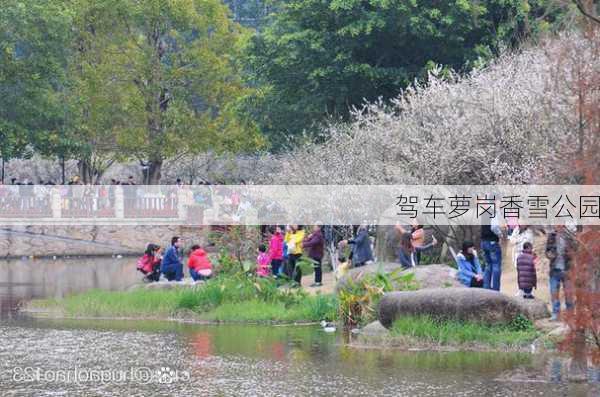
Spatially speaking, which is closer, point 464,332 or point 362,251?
point 464,332

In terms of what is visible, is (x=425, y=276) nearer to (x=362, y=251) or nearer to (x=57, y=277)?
(x=362, y=251)

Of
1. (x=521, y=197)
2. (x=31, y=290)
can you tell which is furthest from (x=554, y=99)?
(x=31, y=290)

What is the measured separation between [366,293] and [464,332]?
308 centimetres

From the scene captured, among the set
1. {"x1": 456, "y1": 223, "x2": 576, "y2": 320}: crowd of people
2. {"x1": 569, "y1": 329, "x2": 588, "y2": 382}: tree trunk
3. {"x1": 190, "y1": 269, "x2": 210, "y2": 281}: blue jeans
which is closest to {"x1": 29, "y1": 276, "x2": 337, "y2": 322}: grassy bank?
{"x1": 190, "y1": 269, "x2": 210, "y2": 281}: blue jeans

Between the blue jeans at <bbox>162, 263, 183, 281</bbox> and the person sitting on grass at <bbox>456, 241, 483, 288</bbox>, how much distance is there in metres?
7.66

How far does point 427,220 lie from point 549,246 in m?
8.31

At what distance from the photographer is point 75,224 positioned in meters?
46.0

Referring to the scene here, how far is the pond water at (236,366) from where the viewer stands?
15.6m

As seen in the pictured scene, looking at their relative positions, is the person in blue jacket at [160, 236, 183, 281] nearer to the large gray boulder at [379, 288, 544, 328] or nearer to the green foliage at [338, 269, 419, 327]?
the green foliage at [338, 269, 419, 327]

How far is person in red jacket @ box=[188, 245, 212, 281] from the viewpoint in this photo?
27656 millimetres

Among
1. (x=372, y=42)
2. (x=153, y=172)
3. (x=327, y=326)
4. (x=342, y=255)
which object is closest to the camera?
(x=327, y=326)

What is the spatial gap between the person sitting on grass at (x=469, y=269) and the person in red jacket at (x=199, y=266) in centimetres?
674

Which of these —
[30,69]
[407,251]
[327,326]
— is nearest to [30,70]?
[30,69]

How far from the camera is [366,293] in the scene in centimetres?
2200
